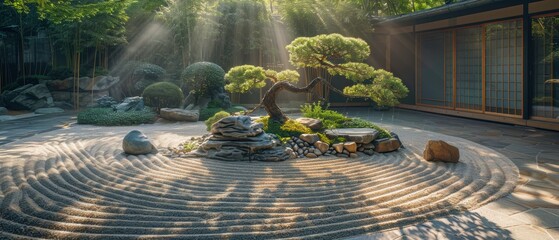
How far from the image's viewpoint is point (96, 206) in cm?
397

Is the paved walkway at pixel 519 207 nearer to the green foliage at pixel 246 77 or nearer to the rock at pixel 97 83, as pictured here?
the green foliage at pixel 246 77

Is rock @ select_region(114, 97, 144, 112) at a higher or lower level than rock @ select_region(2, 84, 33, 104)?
lower

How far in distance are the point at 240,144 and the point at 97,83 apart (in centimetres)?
1158

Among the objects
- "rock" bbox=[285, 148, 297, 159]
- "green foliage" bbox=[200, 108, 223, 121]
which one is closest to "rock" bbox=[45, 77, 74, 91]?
"green foliage" bbox=[200, 108, 223, 121]

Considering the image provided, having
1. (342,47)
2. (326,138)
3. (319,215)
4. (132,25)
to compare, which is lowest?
(319,215)

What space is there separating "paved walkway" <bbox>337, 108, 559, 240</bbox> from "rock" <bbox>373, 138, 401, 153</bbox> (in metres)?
1.57

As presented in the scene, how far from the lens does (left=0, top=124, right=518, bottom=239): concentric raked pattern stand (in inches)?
142

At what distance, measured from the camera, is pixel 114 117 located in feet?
35.0

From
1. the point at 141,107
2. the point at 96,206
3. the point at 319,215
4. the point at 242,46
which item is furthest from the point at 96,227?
the point at 242,46

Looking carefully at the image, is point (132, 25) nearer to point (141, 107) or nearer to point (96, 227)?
point (141, 107)

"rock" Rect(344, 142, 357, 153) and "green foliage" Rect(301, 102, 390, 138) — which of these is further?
"green foliage" Rect(301, 102, 390, 138)

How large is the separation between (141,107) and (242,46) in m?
4.62

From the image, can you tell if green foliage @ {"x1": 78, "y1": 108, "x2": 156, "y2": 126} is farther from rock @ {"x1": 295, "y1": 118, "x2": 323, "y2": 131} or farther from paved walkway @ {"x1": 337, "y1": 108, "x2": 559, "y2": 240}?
paved walkway @ {"x1": 337, "y1": 108, "x2": 559, "y2": 240}

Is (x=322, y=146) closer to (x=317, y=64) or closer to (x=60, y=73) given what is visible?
(x=317, y=64)
